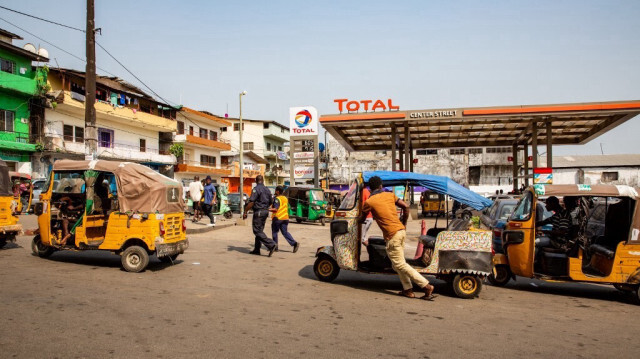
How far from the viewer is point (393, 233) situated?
22.2 feet

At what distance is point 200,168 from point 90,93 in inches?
1342

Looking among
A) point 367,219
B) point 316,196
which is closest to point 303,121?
point 316,196

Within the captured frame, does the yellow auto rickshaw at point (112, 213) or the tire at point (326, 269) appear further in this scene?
the yellow auto rickshaw at point (112, 213)

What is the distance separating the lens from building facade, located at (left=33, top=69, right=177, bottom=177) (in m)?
31.0

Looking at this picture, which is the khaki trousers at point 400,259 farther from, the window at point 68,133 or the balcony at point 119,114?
the window at point 68,133

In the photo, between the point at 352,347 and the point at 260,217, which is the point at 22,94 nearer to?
the point at 260,217

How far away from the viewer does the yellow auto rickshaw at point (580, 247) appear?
22.6 feet

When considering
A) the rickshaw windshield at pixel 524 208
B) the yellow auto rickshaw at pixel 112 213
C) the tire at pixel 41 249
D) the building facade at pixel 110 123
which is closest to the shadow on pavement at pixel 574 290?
the rickshaw windshield at pixel 524 208

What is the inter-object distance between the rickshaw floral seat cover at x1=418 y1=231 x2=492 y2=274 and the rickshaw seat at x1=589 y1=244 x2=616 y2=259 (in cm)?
188

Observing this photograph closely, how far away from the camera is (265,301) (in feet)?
20.6

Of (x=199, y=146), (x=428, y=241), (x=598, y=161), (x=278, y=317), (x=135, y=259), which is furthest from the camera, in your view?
(x=598, y=161)

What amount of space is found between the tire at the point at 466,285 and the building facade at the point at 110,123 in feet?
101

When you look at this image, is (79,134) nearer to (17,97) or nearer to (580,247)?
(17,97)

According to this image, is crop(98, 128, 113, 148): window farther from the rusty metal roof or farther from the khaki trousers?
the khaki trousers
